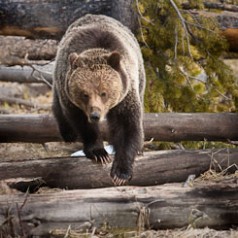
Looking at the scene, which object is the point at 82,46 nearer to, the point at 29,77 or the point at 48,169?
the point at 48,169

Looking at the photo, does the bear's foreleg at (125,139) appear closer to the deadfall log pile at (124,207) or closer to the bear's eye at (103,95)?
the bear's eye at (103,95)

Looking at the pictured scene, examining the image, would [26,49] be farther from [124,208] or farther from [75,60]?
[124,208]

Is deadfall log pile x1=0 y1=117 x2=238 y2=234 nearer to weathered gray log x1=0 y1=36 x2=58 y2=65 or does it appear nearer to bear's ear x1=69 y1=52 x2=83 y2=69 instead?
bear's ear x1=69 y1=52 x2=83 y2=69

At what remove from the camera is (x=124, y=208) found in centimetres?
404

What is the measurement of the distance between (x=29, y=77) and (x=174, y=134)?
142 inches

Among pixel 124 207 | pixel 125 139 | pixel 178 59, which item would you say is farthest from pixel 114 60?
pixel 178 59

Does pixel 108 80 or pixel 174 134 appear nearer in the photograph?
pixel 108 80

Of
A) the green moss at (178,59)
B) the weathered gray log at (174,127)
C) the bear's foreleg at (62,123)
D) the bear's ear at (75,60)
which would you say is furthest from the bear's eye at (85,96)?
the green moss at (178,59)

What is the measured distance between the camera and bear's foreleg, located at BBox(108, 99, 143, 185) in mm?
4805

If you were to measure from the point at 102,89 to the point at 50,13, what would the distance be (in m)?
2.45

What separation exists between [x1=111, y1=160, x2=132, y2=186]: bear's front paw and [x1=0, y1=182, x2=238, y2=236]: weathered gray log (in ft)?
1.87

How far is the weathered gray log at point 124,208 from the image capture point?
3908 mm

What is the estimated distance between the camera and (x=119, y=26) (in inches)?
218

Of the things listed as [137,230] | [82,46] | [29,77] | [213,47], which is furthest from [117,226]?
[29,77]
